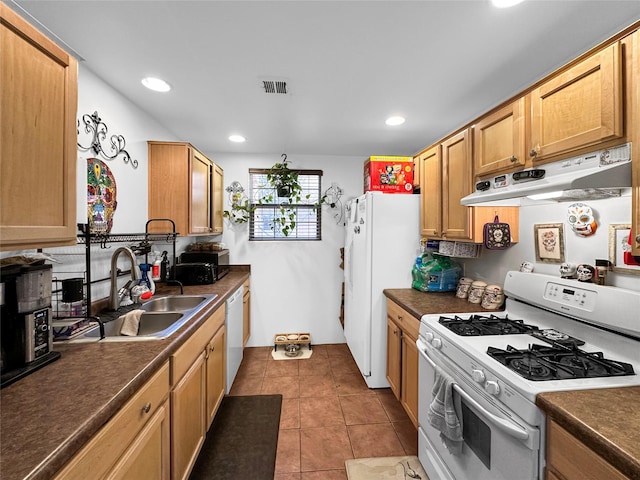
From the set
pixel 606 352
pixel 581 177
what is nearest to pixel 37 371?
pixel 581 177

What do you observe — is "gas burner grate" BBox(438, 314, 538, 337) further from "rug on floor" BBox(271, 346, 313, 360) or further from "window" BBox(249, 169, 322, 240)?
"window" BBox(249, 169, 322, 240)

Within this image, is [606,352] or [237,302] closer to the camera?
[606,352]

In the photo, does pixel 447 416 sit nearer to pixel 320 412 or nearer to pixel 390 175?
pixel 320 412

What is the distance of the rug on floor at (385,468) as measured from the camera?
1630 mm

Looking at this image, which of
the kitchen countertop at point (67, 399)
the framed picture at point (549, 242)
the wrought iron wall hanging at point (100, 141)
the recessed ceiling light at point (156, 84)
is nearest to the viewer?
the kitchen countertop at point (67, 399)

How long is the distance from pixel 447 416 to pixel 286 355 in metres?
2.26

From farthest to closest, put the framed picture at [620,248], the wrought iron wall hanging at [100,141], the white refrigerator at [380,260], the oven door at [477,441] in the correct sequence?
the white refrigerator at [380,260], the wrought iron wall hanging at [100,141], the framed picture at [620,248], the oven door at [477,441]

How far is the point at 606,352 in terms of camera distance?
1.19 m

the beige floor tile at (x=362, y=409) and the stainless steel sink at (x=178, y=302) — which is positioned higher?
the stainless steel sink at (x=178, y=302)

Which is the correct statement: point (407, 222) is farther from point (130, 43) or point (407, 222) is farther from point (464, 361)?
point (130, 43)

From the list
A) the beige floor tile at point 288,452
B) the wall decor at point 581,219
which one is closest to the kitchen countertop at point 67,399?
the beige floor tile at point 288,452

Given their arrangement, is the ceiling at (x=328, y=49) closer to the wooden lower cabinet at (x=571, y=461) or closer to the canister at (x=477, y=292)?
the canister at (x=477, y=292)

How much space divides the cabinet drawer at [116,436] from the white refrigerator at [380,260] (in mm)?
1715

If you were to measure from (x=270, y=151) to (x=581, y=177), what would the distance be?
2958 mm
